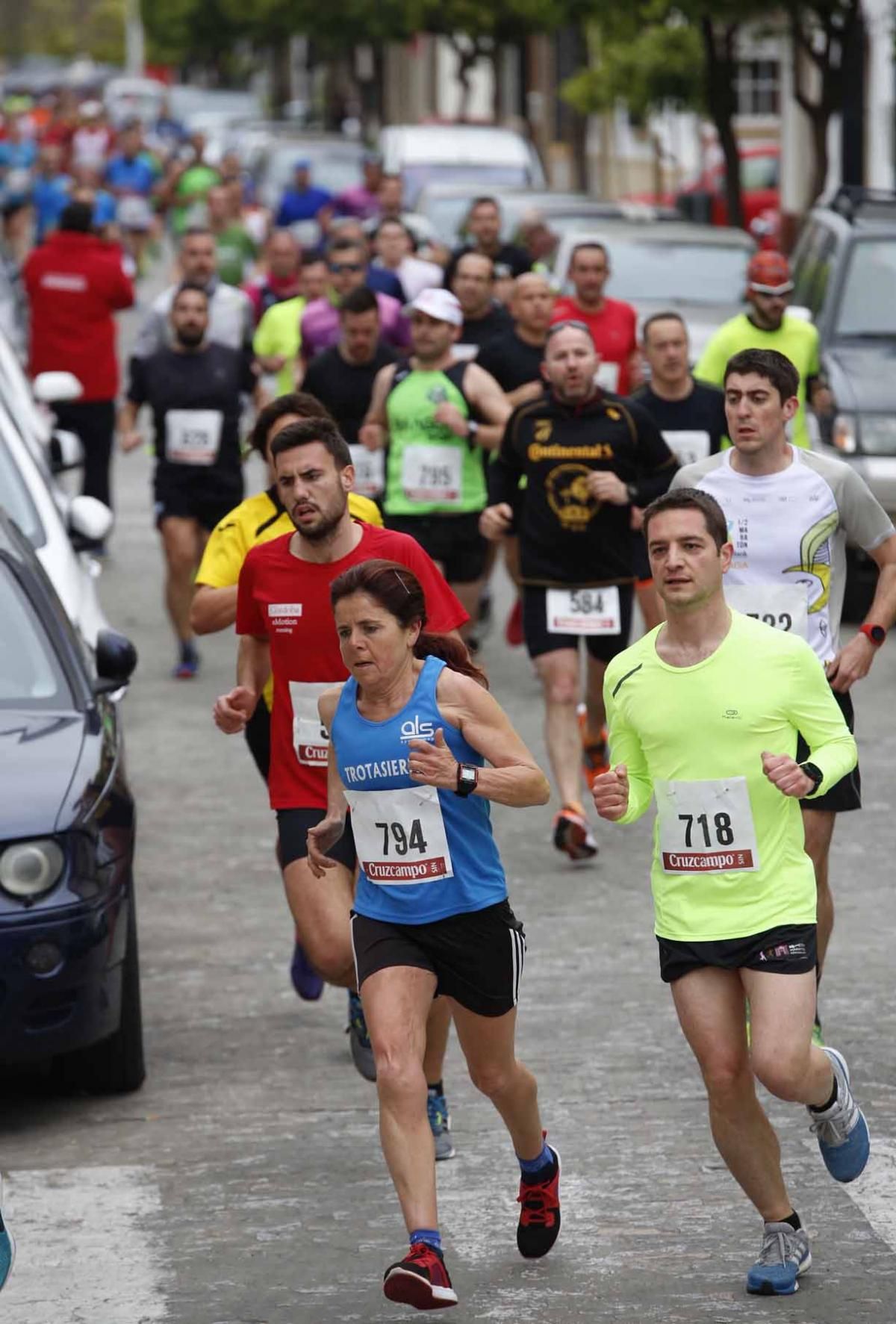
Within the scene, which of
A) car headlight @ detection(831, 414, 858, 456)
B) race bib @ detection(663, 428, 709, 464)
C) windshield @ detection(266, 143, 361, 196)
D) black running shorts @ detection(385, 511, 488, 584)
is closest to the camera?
race bib @ detection(663, 428, 709, 464)

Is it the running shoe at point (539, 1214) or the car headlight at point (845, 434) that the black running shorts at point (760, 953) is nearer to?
the running shoe at point (539, 1214)

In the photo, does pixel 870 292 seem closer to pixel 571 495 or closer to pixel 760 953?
pixel 571 495

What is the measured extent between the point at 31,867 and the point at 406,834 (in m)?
1.47

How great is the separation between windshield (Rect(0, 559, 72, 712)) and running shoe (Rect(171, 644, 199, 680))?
19.4ft

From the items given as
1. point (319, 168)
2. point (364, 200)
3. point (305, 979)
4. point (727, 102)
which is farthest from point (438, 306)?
point (319, 168)

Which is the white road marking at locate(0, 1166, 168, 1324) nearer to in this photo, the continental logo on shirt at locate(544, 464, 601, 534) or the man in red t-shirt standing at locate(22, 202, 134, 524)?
the continental logo on shirt at locate(544, 464, 601, 534)

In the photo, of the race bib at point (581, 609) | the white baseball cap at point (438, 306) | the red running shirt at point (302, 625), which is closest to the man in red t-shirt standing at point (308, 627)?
the red running shirt at point (302, 625)

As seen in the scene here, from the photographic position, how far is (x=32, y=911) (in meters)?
7.13

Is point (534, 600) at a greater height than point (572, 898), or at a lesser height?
greater

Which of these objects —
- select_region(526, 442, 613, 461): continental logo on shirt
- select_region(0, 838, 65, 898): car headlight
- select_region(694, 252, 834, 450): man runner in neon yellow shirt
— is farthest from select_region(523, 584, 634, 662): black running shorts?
select_region(0, 838, 65, 898): car headlight

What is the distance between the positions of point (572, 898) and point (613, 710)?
149 inches

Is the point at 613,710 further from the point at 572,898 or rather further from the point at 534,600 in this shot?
the point at 534,600

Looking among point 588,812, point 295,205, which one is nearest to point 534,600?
point 588,812

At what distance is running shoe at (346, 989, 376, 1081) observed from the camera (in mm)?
7594
